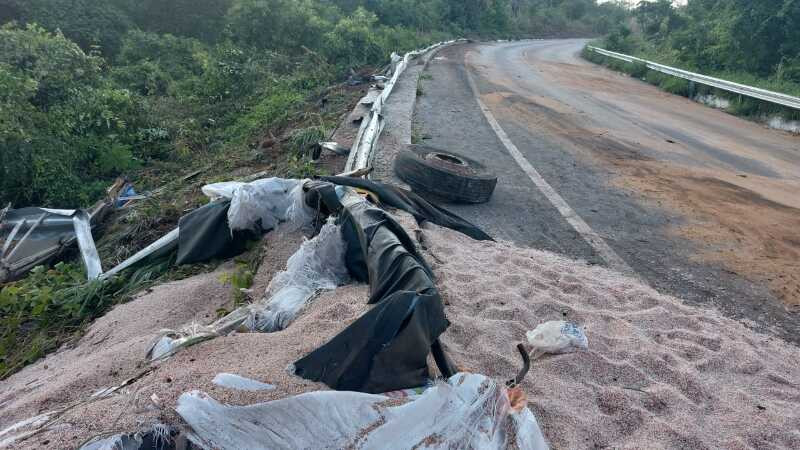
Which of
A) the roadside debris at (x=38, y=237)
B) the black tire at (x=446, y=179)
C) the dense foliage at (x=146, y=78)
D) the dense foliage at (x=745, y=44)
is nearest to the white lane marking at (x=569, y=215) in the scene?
the black tire at (x=446, y=179)

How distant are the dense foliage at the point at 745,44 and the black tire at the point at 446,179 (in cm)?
1174

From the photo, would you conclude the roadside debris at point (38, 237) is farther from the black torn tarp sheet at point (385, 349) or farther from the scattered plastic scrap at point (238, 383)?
the black torn tarp sheet at point (385, 349)

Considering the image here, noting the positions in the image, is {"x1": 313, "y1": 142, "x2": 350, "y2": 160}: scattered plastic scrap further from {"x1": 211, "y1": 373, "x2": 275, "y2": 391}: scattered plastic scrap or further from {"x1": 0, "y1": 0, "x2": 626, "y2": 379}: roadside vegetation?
{"x1": 211, "y1": 373, "x2": 275, "y2": 391}: scattered plastic scrap

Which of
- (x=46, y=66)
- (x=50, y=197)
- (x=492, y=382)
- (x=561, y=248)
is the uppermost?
(x=46, y=66)

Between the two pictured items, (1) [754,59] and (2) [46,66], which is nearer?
(2) [46,66]

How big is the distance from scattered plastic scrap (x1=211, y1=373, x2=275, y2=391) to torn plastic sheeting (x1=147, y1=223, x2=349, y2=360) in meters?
0.63

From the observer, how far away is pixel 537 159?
8453mm

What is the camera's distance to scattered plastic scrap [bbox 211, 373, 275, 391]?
2.52 meters

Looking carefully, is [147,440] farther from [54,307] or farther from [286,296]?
[54,307]

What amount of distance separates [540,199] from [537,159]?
6.24 ft

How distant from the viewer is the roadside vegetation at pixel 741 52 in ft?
49.6

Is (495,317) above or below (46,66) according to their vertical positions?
below

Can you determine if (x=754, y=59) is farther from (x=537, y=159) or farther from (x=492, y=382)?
(x=492, y=382)

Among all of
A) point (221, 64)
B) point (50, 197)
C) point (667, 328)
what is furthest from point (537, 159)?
point (221, 64)
